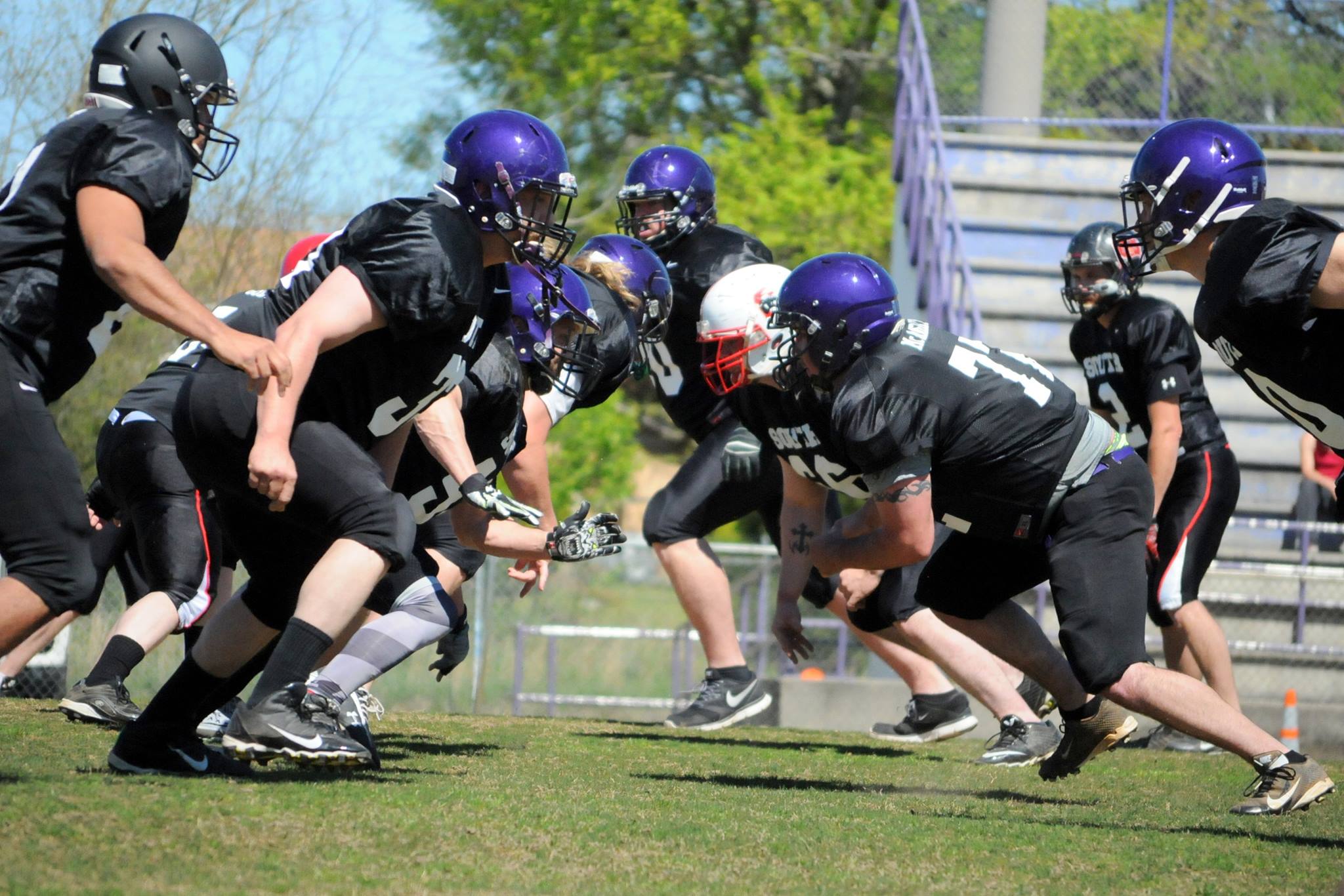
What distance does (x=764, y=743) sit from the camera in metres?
6.43

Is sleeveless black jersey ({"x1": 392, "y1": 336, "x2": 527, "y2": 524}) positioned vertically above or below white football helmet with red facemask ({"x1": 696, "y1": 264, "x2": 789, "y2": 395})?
below

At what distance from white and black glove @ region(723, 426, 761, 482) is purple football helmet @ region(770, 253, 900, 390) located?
2.13 metres

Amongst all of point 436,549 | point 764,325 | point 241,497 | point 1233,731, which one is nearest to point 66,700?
point 436,549

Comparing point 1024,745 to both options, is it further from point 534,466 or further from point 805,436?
point 534,466

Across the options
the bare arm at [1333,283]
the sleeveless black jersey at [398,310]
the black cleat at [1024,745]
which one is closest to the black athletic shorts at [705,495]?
the black cleat at [1024,745]

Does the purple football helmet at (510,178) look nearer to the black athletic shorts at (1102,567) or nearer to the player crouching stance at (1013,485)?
the player crouching stance at (1013,485)

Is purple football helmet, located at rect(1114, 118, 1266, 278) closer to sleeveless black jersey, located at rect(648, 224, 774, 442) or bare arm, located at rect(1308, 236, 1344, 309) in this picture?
bare arm, located at rect(1308, 236, 1344, 309)

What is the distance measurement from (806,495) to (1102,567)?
1476 mm

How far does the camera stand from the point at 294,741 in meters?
3.74

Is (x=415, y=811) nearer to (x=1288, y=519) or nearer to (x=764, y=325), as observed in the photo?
(x=764, y=325)

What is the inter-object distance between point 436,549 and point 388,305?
2.26 m

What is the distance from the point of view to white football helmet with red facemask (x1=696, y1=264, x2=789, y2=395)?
5.71m

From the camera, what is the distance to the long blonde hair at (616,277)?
20.0 feet

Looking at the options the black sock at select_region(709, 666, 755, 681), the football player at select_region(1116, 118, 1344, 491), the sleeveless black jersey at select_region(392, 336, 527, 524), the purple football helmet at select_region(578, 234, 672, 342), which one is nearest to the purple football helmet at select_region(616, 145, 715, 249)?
the purple football helmet at select_region(578, 234, 672, 342)
